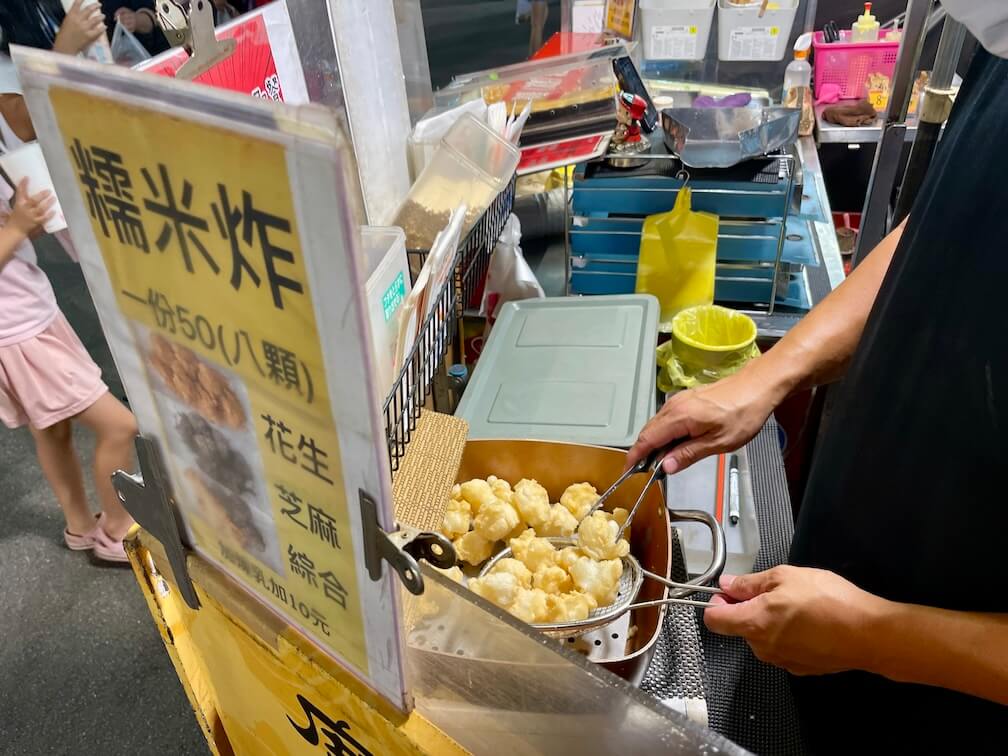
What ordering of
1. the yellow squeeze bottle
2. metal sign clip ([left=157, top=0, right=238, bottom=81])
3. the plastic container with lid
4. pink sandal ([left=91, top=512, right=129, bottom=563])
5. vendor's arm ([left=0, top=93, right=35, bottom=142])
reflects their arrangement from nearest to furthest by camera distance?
Result: metal sign clip ([left=157, top=0, right=238, bottom=81])
the plastic container with lid
vendor's arm ([left=0, top=93, right=35, bottom=142])
pink sandal ([left=91, top=512, right=129, bottom=563])
the yellow squeeze bottle

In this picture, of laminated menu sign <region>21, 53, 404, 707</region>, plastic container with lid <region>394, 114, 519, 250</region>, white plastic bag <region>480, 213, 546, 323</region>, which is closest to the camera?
laminated menu sign <region>21, 53, 404, 707</region>

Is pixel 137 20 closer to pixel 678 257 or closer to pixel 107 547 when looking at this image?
pixel 107 547

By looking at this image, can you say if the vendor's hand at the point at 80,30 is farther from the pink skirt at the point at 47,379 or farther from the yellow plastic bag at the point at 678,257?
the yellow plastic bag at the point at 678,257

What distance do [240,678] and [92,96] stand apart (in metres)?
0.63

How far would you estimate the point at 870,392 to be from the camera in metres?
0.85

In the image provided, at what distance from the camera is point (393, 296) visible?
0.86m

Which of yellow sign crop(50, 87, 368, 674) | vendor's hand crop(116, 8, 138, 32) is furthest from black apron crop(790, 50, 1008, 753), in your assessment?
vendor's hand crop(116, 8, 138, 32)

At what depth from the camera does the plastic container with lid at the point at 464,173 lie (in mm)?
1172

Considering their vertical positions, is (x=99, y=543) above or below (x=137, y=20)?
below

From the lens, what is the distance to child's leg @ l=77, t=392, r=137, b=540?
2109mm

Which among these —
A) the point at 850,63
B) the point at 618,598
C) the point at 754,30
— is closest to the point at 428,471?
the point at 618,598

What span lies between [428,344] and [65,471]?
177cm

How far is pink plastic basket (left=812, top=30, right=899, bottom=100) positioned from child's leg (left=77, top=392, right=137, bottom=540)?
2.85 m

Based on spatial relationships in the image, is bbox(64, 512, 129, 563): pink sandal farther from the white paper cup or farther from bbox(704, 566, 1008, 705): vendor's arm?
bbox(704, 566, 1008, 705): vendor's arm
